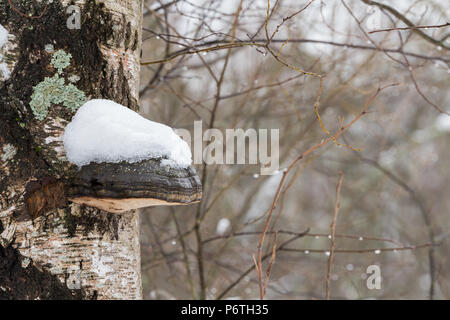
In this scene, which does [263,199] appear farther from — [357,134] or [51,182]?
[51,182]

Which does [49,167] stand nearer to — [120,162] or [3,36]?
[120,162]

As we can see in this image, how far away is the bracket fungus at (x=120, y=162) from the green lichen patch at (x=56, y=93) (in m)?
0.04

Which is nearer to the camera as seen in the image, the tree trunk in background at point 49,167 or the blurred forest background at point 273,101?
the tree trunk in background at point 49,167

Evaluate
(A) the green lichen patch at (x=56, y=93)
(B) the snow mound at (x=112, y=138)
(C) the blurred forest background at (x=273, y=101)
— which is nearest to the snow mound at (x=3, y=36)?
(A) the green lichen patch at (x=56, y=93)

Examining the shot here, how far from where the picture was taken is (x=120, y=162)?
137 centimetres

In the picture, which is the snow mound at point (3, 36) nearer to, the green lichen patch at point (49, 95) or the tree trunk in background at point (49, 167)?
the tree trunk in background at point (49, 167)

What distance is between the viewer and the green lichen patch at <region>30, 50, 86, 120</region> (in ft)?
4.50

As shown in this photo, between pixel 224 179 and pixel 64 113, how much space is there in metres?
3.17

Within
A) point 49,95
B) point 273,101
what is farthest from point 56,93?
point 273,101

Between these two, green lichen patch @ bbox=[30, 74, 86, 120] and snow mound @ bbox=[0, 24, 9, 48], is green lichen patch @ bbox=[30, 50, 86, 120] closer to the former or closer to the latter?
green lichen patch @ bbox=[30, 74, 86, 120]

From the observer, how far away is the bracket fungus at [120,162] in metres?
1.33

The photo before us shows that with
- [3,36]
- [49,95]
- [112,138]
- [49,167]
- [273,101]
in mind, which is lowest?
[49,167]

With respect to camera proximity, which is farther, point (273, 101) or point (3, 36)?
point (273, 101)

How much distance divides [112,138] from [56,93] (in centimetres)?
25
